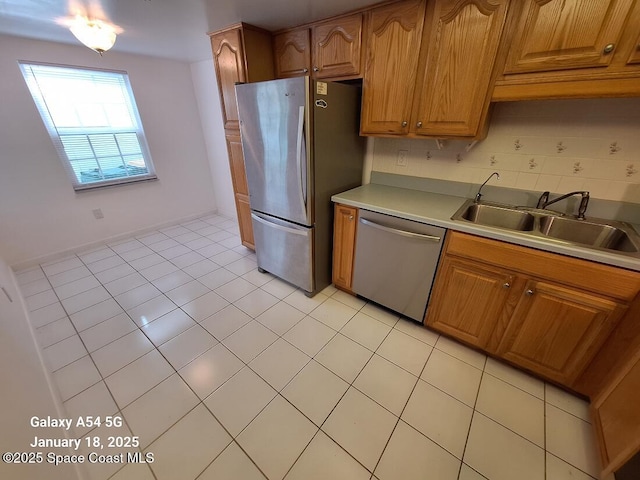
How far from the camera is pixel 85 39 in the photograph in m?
1.73

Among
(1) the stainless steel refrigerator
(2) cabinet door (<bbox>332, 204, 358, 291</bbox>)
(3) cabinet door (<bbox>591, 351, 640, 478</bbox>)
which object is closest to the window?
(1) the stainless steel refrigerator

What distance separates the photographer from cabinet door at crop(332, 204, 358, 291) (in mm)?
1883

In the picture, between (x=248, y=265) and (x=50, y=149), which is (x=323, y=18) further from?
(x=50, y=149)

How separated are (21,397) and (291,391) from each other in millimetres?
1107

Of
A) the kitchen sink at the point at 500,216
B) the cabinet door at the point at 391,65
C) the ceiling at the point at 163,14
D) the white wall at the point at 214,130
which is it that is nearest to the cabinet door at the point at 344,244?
the cabinet door at the point at 391,65

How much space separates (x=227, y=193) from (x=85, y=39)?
222cm

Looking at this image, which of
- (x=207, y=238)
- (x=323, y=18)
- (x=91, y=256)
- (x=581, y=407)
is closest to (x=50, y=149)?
(x=91, y=256)

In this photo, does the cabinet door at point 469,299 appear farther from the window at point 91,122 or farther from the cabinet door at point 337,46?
the window at point 91,122

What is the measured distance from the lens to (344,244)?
2004 millimetres

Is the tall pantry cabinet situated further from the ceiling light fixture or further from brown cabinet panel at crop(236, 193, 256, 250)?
the ceiling light fixture

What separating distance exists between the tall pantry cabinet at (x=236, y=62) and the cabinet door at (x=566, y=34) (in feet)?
5.69

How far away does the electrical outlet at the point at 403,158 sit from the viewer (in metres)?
2.03

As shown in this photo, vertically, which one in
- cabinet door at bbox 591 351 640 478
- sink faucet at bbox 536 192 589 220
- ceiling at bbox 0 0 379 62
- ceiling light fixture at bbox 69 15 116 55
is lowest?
cabinet door at bbox 591 351 640 478

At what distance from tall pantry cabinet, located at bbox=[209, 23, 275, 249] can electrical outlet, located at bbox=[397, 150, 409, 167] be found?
1.31 meters
